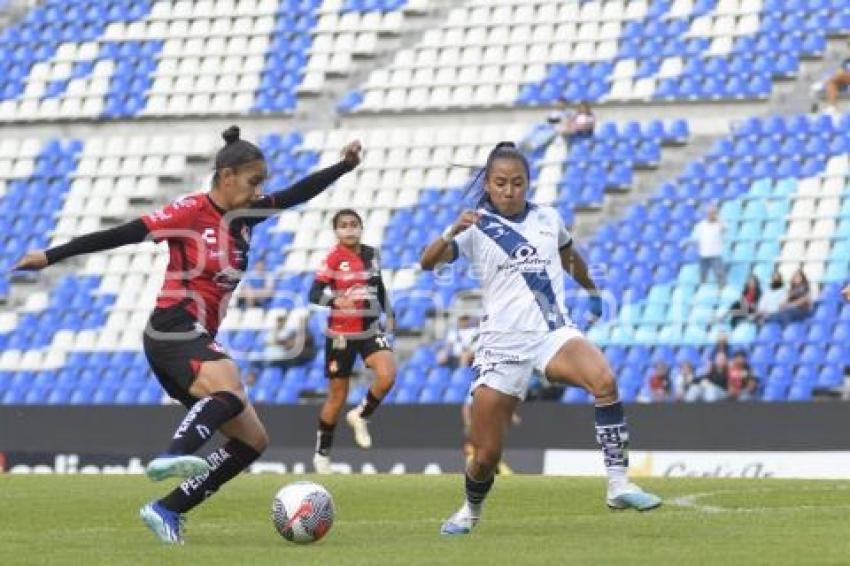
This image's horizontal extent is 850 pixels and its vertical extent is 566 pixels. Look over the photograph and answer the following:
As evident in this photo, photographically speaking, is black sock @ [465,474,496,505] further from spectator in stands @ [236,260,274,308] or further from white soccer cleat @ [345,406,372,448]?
spectator in stands @ [236,260,274,308]

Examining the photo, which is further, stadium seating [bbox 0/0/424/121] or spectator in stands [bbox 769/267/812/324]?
stadium seating [bbox 0/0/424/121]

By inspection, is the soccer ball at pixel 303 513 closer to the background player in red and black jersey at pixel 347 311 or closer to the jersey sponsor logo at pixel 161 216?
the jersey sponsor logo at pixel 161 216

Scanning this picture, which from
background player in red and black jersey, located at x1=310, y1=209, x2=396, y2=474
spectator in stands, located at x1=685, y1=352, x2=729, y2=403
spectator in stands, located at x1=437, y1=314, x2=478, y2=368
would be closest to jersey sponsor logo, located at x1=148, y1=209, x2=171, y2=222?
background player in red and black jersey, located at x1=310, y1=209, x2=396, y2=474

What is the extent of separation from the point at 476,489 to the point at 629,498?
3.50ft

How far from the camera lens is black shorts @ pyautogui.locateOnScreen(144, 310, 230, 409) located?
38.1 feet

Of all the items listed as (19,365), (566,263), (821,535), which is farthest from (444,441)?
(821,535)

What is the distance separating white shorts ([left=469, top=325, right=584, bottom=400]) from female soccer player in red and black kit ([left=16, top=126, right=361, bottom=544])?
150 centimetres

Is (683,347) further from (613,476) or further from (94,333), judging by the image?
(613,476)

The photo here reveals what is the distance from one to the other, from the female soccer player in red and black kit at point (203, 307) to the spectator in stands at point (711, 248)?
17.3 m

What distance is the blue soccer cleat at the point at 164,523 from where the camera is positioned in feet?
37.8

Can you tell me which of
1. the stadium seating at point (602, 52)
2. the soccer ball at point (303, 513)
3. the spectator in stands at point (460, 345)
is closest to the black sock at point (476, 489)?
the soccer ball at point (303, 513)

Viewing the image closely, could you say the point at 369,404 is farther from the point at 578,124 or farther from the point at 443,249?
the point at 578,124

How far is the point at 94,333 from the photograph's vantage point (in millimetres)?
33969

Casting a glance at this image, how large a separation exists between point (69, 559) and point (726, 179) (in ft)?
69.7
